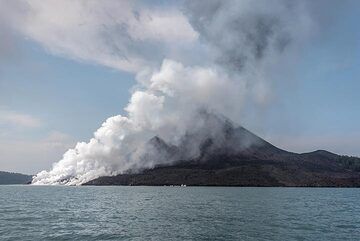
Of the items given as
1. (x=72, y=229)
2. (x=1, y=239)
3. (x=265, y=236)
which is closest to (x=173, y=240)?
(x=265, y=236)

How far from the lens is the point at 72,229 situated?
250ft

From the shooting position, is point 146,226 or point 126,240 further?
point 146,226

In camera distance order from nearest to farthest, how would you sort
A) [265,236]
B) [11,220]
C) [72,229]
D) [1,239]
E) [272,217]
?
[1,239] → [265,236] → [72,229] → [11,220] → [272,217]

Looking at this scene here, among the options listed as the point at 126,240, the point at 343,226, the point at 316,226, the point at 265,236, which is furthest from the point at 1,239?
the point at 343,226

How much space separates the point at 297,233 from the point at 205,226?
17697mm

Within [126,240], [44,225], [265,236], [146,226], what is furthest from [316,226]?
[44,225]

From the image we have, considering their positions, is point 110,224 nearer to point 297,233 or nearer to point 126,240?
point 126,240

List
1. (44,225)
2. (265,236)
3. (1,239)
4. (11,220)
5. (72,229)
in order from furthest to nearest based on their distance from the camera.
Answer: (11,220)
(44,225)
(72,229)
(265,236)
(1,239)

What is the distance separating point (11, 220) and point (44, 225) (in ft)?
40.7

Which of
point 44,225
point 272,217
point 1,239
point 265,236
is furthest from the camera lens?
point 272,217

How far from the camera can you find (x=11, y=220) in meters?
89.1

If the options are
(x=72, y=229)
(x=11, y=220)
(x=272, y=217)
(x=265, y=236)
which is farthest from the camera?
(x=272, y=217)

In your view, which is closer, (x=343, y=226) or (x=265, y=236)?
(x=265, y=236)

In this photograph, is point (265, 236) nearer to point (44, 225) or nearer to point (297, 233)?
point (297, 233)
